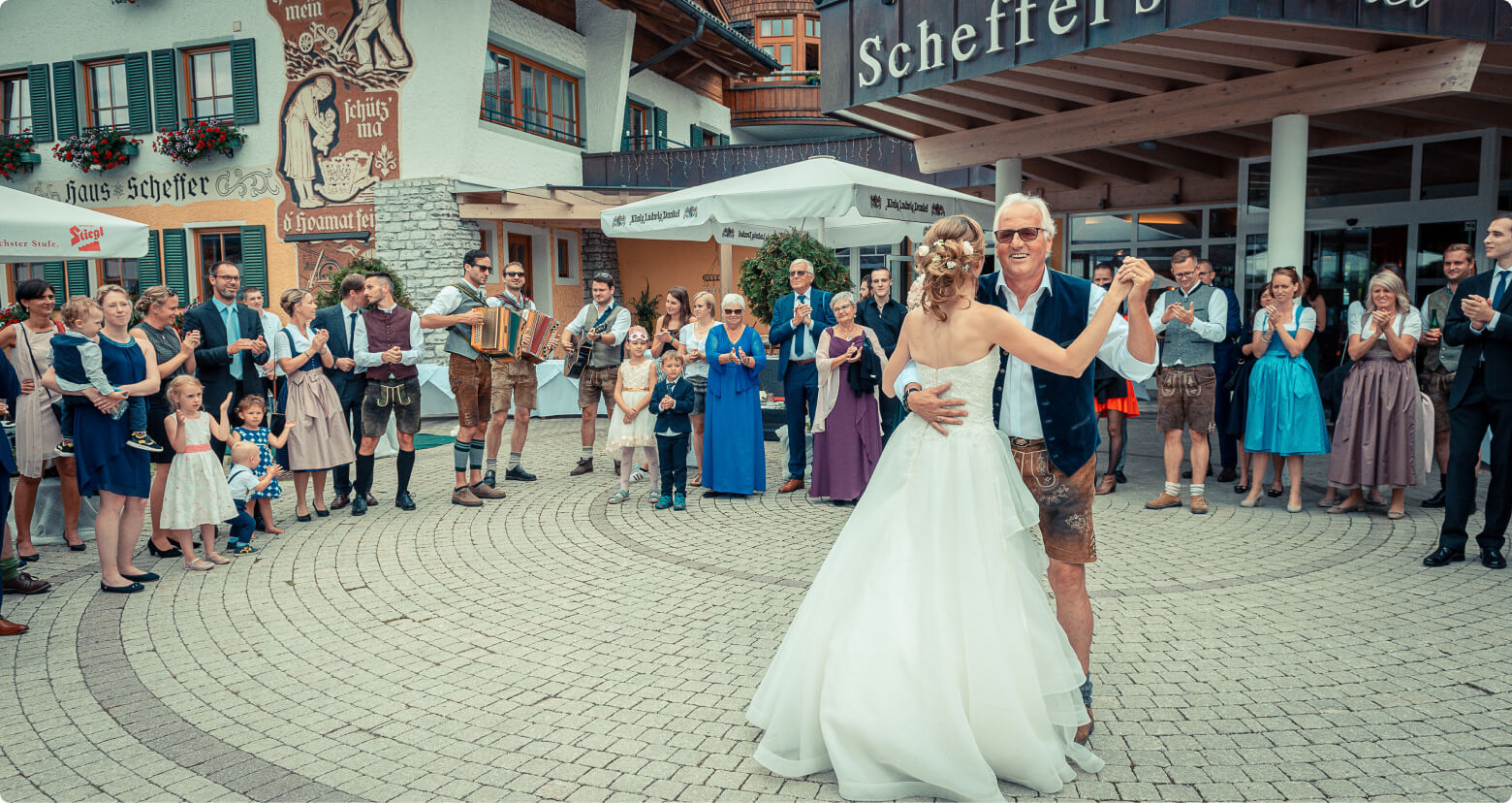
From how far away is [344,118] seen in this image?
15.4 metres

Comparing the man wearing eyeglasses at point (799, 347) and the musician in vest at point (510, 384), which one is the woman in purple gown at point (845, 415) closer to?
the man wearing eyeglasses at point (799, 347)

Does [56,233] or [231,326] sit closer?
A: [231,326]

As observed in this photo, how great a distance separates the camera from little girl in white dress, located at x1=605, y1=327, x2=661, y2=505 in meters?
7.62

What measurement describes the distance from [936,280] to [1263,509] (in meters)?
5.28

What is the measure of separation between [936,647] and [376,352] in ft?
18.8

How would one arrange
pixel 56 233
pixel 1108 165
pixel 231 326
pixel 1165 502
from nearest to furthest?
pixel 231 326, pixel 1165 502, pixel 56 233, pixel 1108 165

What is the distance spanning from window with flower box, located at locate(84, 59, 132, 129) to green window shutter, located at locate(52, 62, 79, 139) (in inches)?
7.7

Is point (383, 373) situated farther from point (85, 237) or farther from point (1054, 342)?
point (1054, 342)

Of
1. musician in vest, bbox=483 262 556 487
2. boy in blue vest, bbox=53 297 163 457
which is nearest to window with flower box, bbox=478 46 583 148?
musician in vest, bbox=483 262 556 487

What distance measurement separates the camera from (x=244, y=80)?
51.4 ft

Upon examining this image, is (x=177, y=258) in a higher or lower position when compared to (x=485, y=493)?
higher

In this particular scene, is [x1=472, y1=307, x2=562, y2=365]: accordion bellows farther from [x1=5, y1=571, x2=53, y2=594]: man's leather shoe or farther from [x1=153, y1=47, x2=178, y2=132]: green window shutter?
[x1=153, y1=47, x2=178, y2=132]: green window shutter

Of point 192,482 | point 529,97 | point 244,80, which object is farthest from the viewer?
point 529,97

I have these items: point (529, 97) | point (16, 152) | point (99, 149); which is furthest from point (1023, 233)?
point (16, 152)
